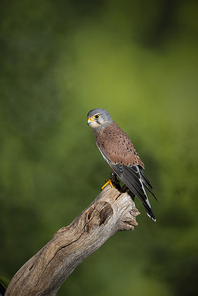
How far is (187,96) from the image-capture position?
3008 millimetres

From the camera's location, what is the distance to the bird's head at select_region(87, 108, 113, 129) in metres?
2.26

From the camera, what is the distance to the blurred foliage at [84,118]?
118 inches

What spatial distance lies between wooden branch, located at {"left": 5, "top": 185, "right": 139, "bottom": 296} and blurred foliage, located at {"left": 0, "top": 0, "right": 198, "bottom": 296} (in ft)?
3.31

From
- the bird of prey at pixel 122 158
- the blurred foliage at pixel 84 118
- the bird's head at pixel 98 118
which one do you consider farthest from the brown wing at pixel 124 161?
the blurred foliage at pixel 84 118

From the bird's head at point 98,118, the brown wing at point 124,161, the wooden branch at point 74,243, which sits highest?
the bird's head at point 98,118

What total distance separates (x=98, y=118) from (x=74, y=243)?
1006mm

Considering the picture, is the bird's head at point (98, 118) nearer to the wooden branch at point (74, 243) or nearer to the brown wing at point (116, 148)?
the brown wing at point (116, 148)

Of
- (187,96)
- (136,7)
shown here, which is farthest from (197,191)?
(136,7)

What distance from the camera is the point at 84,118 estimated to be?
315 cm

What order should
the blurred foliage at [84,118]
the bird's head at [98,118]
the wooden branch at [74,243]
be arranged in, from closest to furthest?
1. the wooden branch at [74,243]
2. the bird's head at [98,118]
3. the blurred foliage at [84,118]

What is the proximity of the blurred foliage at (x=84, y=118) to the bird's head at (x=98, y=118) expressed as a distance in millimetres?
823

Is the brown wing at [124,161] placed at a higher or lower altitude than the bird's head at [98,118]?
lower

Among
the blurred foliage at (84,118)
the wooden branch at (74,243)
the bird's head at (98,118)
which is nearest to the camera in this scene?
the wooden branch at (74,243)

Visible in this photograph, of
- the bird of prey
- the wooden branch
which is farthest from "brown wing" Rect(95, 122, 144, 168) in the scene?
the wooden branch
